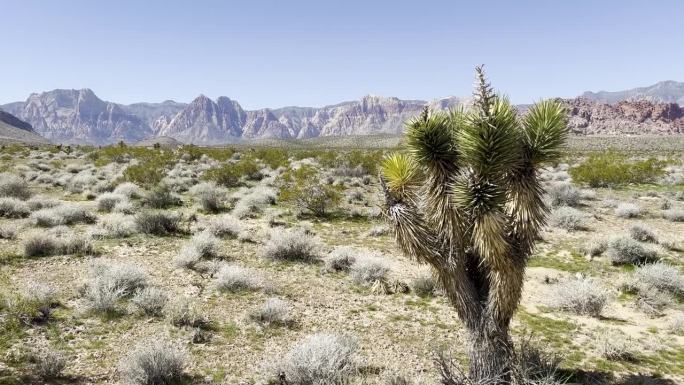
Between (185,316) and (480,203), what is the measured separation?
652 cm

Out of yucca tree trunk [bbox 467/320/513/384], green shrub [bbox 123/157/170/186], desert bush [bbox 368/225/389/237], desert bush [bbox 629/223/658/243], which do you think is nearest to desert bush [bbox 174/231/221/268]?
desert bush [bbox 368/225/389/237]

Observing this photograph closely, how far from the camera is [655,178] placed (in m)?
31.3

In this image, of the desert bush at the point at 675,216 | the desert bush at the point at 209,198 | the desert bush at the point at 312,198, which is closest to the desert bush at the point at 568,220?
the desert bush at the point at 675,216

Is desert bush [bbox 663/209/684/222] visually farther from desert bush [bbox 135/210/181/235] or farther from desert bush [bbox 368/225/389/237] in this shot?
desert bush [bbox 135/210/181/235]

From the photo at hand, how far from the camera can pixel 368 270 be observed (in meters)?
12.0

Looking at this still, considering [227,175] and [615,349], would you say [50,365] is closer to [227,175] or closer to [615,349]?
[615,349]

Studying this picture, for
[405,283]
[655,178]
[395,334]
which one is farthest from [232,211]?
[655,178]

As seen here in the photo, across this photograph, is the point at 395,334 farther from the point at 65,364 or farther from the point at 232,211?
the point at 232,211

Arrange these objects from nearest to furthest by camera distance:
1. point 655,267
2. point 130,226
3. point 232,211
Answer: point 655,267 → point 130,226 → point 232,211

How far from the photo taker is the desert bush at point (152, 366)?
6418 millimetres

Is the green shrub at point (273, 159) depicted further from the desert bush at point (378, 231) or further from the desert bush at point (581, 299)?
the desert bush at point (581, 299)

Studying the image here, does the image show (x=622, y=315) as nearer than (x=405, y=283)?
Yes

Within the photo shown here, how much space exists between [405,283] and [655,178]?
2940 cm

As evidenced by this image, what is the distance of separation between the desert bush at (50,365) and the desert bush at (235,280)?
13.8 ft
